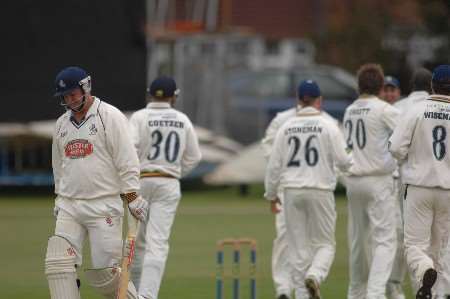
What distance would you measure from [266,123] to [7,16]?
667cm

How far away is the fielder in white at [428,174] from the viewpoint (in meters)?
12.5

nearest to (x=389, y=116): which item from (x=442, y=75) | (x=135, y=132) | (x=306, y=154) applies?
(x=306, y=154)

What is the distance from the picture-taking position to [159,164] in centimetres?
1404

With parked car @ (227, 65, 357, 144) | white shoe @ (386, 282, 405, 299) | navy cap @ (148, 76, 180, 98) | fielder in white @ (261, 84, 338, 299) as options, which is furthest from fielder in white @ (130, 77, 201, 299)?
parked car @ (227, 65, 357, 144)

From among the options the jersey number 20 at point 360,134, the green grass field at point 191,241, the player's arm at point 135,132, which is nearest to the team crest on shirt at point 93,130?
the player's arm at point 135,132

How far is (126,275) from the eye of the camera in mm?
11281

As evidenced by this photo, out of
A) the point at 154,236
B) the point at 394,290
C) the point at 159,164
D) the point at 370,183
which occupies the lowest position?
the point at 394,290

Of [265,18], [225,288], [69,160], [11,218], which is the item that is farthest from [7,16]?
[265,18]

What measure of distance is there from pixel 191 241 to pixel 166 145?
6.81 meters

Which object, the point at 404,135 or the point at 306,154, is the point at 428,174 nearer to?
the point at 404,135

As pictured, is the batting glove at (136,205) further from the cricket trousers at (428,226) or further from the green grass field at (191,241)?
the green grass field at (191,241)

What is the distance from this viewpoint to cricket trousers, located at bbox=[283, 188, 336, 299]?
1364 cm

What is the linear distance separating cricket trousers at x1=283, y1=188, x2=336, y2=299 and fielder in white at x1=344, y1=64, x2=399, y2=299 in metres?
0.39

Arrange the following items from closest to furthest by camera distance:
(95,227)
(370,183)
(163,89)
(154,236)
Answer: (95,227) → (154,236) → (370,183) → (163,89)
